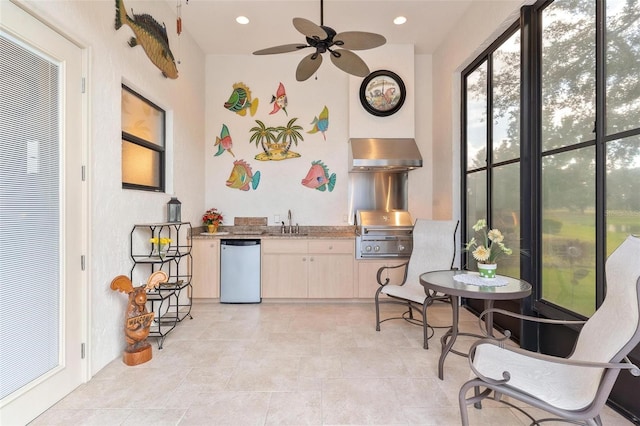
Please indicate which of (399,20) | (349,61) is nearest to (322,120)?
(399,20)

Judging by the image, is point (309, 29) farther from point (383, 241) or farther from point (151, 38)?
point (383, 241)

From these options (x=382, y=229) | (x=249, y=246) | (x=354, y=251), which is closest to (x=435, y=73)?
(x=382, y=229)

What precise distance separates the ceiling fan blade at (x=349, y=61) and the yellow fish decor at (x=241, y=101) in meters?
2.18

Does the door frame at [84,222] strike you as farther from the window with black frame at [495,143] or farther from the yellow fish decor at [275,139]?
the window with black frame at [495,143]

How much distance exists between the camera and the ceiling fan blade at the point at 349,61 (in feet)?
8.49

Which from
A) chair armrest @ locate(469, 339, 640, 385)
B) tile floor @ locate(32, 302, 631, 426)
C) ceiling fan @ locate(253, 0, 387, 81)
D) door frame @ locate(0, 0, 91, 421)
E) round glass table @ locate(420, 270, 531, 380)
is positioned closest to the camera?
chair armrest @ locate(469, 339, 640, 385)

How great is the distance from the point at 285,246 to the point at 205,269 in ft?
3.56

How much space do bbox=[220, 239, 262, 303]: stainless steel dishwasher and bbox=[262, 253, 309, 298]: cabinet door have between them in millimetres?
106

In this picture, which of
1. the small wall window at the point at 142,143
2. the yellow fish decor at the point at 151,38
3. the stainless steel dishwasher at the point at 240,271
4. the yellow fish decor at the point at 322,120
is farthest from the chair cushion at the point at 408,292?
the yellow fish decor at the point at 151,38

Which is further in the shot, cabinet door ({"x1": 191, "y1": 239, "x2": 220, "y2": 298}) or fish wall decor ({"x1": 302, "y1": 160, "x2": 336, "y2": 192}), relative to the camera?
fish wall decor ({"x1": 302, "y1": 160, "x2": 336, "y2": 192})

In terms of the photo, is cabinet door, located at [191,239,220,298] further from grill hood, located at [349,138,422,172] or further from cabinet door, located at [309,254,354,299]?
grill hood, located at [349,138,422,172]

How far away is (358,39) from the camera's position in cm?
240

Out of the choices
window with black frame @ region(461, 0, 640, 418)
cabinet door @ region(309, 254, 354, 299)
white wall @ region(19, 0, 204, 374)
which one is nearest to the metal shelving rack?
white wall @ region(19, 0, 204, 374)

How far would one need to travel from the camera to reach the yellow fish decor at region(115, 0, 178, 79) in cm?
257
